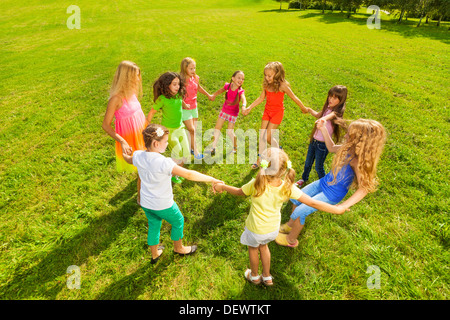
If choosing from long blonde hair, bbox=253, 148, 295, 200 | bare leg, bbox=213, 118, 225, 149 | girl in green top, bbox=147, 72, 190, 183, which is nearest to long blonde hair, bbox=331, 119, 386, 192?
long blonde hair, bbox=253, 148, 295, 200

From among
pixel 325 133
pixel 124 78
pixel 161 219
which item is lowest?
pixel 161 219

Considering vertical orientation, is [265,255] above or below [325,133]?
below

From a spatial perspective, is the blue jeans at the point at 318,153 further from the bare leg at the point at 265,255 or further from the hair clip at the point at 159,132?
the hair clip at the point at 159,132

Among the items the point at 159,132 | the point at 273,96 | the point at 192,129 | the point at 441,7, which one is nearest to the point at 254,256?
the point at 159,132

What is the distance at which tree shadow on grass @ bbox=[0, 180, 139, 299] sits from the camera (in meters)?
3.29


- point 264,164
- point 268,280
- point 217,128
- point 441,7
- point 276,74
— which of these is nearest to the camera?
point 264,164

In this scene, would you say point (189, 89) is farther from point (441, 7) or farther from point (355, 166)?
point (441, 7)

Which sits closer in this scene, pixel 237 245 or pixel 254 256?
pixel 254 256

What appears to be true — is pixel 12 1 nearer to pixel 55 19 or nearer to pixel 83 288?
pixel 55 19

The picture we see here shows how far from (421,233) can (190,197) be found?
14.4 feet

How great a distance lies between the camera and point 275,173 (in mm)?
2596

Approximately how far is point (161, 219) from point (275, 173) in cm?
183

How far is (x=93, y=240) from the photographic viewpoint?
13.0ft

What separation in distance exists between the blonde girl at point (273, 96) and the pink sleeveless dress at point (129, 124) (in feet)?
7.68
